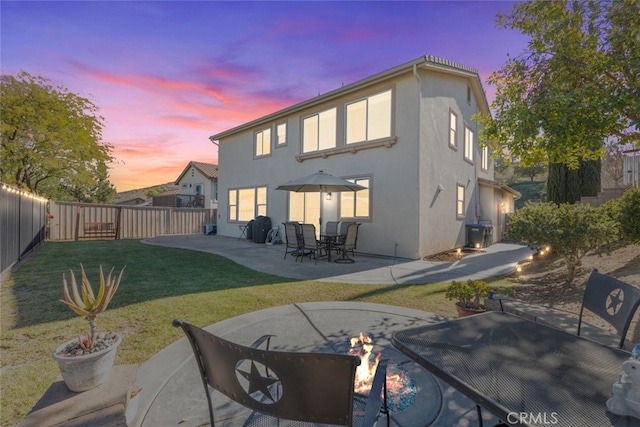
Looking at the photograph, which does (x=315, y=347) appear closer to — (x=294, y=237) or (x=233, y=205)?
(x=294, y=237)

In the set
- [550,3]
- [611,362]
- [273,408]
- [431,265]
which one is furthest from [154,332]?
[550,3]

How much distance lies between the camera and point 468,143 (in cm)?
1316

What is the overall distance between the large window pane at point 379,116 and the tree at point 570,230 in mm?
5573

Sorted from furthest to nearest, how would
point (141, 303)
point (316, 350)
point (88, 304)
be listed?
point (141, 303)
point (316, 350)
point (88, 304)

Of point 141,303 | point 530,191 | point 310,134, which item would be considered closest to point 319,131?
point 310,134

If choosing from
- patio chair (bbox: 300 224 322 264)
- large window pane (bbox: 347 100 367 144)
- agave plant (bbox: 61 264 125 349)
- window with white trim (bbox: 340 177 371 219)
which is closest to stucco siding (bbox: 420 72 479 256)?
window with white trim (bbox: 340 177 371 219)

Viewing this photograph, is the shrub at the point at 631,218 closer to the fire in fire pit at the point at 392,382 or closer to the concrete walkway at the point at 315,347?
the concrete walkway at the point at 315,347

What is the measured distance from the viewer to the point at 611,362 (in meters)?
1.55

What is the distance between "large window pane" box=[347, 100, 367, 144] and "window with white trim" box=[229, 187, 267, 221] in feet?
17.6

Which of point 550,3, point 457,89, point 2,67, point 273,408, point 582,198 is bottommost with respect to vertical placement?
point 273,408

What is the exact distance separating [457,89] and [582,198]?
19.2 feet

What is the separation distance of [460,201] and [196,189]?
985 inches

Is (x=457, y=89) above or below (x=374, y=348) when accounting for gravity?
above

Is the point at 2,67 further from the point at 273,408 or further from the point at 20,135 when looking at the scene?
the point at 273,408
